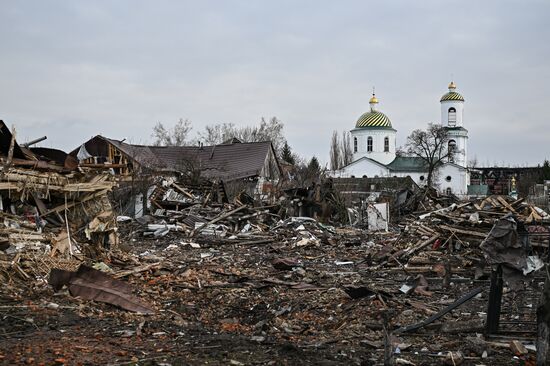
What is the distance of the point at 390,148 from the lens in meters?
78.1

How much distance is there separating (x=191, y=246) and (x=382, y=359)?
12.7m

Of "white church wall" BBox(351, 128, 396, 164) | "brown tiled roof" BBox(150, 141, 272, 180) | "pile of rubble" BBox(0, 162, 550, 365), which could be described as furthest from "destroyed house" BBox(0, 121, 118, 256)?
"white church wall" BBox(351, 128, 396, 164)

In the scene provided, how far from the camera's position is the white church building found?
241ft

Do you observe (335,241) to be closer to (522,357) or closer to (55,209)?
(55,209)

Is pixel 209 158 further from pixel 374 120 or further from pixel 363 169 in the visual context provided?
pixel 374 120

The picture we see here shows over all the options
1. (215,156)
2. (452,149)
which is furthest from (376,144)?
(215,156)

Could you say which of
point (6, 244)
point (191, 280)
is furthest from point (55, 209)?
point (191, 280)

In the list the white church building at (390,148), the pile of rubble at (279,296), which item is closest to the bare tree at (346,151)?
the white church building at (390,148)

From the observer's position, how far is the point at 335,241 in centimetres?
2009

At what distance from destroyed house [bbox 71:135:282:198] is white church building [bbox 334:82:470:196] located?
3468 centimetres

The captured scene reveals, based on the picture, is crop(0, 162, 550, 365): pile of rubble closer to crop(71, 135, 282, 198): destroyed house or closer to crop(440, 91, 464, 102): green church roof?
crop(71, 135, 282, 198): destroyed house

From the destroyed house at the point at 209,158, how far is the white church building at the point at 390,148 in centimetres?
3468

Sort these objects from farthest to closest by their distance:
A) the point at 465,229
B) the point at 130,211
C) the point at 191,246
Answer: the point at 130,211 → the point at 191,246 → the point at 465,229

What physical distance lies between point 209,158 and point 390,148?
140ft
